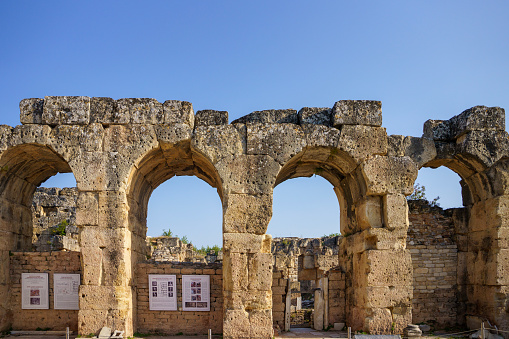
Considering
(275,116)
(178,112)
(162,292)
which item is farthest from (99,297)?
(275,116)

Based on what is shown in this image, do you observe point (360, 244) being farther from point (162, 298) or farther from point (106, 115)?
point (106, 115)

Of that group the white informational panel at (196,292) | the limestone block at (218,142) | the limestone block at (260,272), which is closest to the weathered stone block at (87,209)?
the limestone block at (218,142)

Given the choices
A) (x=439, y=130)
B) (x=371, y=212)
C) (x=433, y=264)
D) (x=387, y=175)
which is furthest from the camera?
(x=433, y=264)

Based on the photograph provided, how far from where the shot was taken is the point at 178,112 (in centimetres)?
1072

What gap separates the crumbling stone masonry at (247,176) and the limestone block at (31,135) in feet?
0.07

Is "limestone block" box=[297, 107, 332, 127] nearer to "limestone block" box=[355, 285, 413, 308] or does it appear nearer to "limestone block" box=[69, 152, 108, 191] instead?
"limestone block" box=[355, 285, 413, 308]

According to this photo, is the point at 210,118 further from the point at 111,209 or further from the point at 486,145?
the point at 486,145

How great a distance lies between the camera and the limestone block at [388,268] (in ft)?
34.8

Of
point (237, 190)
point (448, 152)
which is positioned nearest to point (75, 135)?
point (237, 190)

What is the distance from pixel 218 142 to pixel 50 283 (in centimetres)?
541

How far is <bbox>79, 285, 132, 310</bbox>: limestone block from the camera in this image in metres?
10.1

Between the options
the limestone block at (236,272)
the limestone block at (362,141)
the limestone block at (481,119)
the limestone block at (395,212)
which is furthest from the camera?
the limestone block at (481,119)

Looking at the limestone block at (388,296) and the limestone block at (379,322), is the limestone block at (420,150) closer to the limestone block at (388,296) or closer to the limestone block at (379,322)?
the limestone block at (388,296)

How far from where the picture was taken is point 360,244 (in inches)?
445
